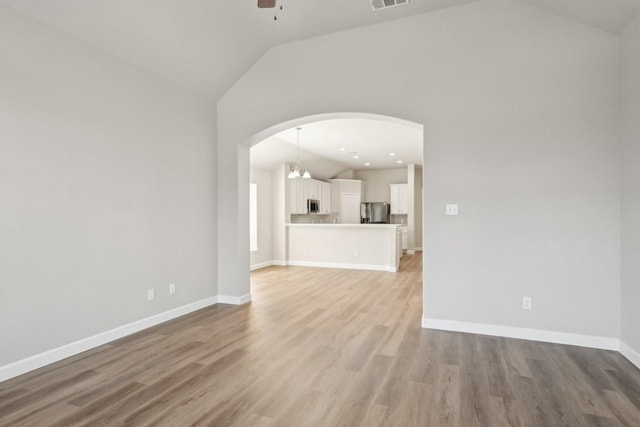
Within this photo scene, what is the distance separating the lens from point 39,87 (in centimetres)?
276

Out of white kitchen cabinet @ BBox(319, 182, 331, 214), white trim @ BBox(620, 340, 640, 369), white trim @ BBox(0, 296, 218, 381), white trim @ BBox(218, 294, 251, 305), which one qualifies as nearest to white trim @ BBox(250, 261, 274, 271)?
white kitchen cabinet @ BBox(319, 182, 331, 214)

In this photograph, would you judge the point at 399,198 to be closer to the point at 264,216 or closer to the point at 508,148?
the point at 264,216

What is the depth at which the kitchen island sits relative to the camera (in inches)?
298

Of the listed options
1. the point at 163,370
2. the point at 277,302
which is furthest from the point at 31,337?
the point at 277,302

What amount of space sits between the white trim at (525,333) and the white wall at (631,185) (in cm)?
20

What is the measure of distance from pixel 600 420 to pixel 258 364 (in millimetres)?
2354

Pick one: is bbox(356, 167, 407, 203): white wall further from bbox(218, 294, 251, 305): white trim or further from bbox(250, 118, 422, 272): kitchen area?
bbox(218, 294, 251, 305): white trim

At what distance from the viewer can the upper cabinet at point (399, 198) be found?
11484 mm

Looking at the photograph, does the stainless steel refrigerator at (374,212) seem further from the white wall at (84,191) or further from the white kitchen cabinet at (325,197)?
the white wall at (84,191)

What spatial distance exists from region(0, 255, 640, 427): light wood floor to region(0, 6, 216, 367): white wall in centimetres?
46

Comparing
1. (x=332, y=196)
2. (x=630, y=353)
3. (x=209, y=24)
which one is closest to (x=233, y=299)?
(x=209, y=24)

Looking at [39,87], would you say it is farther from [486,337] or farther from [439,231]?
[486,337]

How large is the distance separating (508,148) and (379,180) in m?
→ 8.66

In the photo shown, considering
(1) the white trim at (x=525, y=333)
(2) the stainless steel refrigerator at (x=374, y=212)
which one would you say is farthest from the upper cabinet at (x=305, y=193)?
(1) the white trim at (x=525, y=333)
